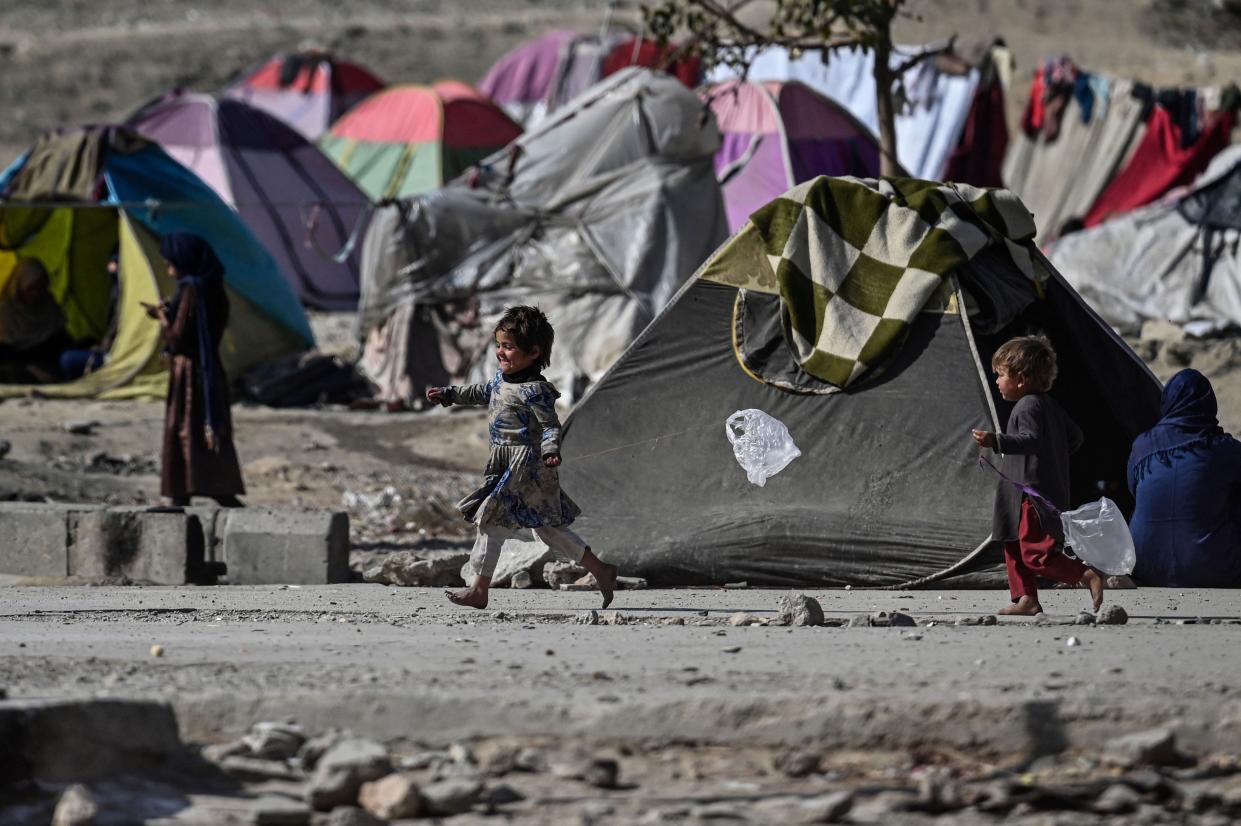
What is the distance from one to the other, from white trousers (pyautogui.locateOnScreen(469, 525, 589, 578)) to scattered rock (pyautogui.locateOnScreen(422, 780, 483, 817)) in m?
2.78

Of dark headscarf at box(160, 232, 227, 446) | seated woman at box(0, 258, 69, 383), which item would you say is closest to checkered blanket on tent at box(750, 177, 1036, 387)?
dark headscarf at box(160, 232, 227, 446)

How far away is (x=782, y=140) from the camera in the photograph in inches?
712

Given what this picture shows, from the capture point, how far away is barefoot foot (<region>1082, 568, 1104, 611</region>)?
251 inches

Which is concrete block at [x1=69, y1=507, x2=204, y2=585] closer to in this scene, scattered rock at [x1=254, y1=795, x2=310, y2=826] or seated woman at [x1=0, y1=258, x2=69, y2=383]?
scattered rock at [x1=254, y1=795, x2=310, y2=826]

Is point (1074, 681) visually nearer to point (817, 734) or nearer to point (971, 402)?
point (817, 734)

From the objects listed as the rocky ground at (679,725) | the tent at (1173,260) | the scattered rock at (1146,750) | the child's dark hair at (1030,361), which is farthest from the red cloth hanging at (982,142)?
the scattered rock at (1146,750)

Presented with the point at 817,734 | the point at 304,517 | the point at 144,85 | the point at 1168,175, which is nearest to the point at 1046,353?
the point at 817,734

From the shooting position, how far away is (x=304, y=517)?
337 inches

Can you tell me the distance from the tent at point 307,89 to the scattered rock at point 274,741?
22559 millimetres

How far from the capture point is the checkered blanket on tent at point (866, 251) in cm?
770

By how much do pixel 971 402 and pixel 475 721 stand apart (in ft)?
11.9

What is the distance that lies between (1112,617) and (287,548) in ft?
12.5

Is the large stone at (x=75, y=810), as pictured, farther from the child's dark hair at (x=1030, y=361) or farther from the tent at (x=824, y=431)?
the tent at (x=824, y=431)

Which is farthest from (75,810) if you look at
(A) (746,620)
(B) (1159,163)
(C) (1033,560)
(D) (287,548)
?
(B) (1159,163)
